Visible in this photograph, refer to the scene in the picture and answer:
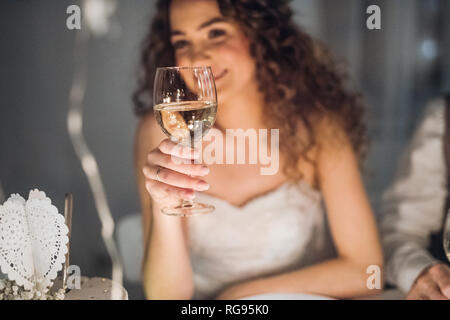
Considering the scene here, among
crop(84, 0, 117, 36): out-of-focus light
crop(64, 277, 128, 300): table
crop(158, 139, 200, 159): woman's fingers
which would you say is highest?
crop(84, 0, 117, 36): out-of-focus light

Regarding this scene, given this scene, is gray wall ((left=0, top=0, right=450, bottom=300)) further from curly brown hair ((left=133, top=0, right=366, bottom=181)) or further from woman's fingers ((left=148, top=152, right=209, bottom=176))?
woman's fingers ((left=148, top=152, right=209, bottom=176))

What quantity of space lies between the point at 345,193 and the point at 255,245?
31 centimetres

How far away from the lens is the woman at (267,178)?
128 centimetres

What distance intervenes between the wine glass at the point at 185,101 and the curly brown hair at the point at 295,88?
0.48 m

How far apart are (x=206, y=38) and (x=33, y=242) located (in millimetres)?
650

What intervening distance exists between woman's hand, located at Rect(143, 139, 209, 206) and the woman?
302 millimetres

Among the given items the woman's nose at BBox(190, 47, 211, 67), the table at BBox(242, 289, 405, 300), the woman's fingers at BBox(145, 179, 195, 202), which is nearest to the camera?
the woman's fingers at BBox(145, 179, 195, 202)

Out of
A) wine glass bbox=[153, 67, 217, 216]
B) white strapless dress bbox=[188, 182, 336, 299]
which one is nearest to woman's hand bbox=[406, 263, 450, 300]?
white strapless dress bbox=[188, 182, 336, 299]

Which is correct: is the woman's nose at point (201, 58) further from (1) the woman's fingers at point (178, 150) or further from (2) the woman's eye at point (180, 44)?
(1) the woman's fingers at point (178, 150)

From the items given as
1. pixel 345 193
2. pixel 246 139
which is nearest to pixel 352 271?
pixel 345 193

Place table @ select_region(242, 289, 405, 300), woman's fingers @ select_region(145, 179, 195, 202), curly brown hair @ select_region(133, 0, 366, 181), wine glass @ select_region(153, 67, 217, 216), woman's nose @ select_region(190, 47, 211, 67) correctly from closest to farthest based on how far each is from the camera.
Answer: wine glass @ select_region(153, 67, 217, 216) → woman's fingers @ select_region(145, 179, 195, 202) → table @ select_region(242, 289, 405, 300) → woman's nose @ select_region(190, 47, 211, 67) → curly brown hair @ select_region(133, 0, 366, 181)

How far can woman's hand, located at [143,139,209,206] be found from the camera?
2.91 ft

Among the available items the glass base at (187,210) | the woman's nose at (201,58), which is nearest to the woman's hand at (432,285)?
the glass base at (187,210)

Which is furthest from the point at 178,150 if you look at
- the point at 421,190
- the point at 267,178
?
the point at 421,190
